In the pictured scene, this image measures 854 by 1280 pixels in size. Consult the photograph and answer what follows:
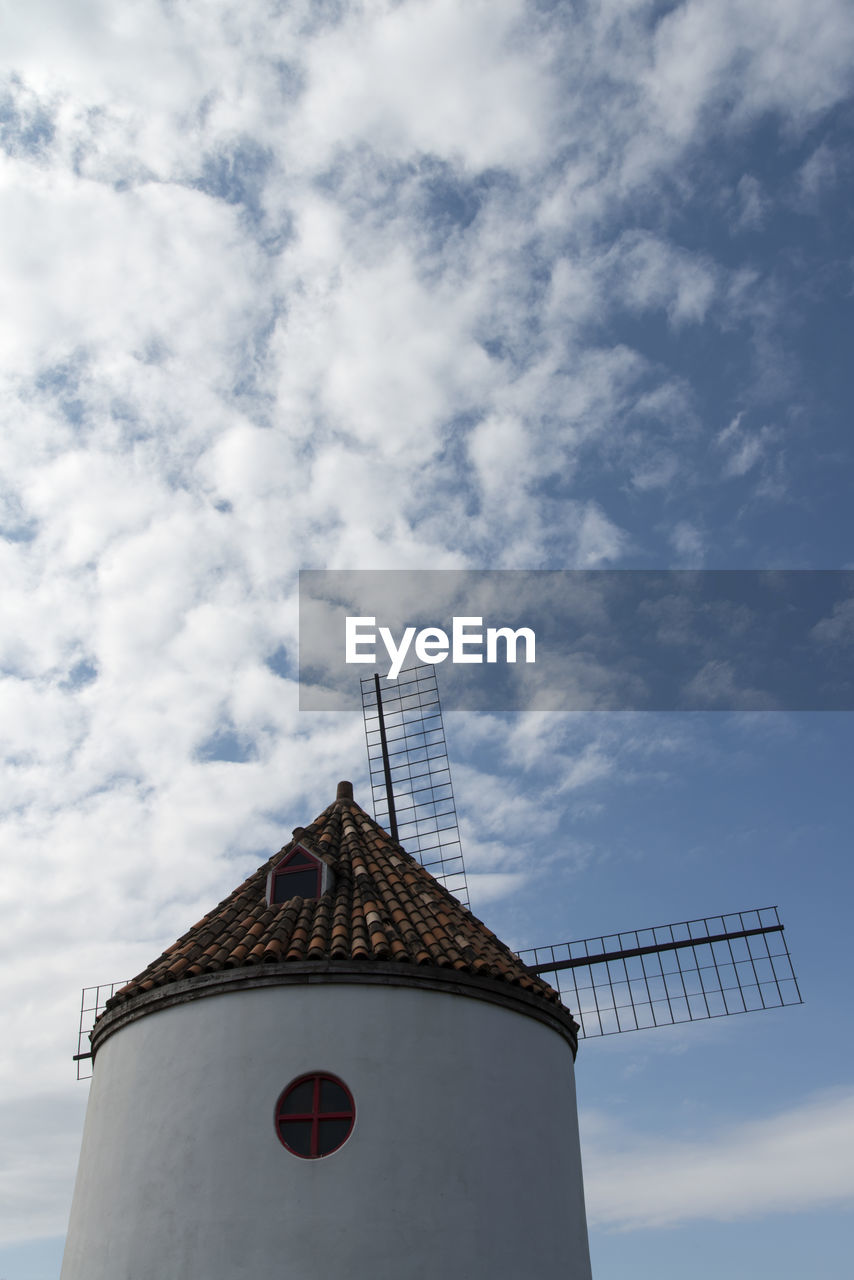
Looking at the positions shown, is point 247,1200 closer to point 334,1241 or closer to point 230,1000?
point 334,1241

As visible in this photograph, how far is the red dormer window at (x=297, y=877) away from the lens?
1518cm

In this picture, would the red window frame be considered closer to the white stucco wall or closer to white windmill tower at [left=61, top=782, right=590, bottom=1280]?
white windmill tower at [left=61, top=782, right=590, bottom=1280]

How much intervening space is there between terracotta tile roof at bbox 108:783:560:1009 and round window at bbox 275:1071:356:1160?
1.55m

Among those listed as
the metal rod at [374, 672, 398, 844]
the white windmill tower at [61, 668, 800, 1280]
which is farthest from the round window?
the metal rod at [374, 672, 398, 844]

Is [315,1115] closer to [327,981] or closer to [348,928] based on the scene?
[327,981]

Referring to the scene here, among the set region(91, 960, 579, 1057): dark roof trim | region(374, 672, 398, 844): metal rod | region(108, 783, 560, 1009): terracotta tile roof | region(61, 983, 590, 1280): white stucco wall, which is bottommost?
region(61, 983, 590, 1280): white stucco wall

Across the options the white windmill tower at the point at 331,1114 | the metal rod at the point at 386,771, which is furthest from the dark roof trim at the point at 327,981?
the metal rod at the point at 386,771

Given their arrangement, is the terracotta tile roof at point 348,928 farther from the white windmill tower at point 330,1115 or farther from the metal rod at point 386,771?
the metal rod at point 386,771

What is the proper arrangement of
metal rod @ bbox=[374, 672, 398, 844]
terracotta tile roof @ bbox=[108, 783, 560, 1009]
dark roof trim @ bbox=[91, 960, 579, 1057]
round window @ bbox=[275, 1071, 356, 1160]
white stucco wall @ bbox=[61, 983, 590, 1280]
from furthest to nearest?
metal rod @ bbox=[374, 672, 398, 844], terracotta tile roof @ bbox=[108, 783, 560, 1009], dark roof trim @ bbox=[91, 960, 579, 1057], round window @ bbox=[275, 1071, 356, 1160], white stucco wall @ bbox=[61, 983, 590, 1280]

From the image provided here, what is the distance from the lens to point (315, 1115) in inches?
476

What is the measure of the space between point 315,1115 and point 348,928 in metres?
2.51

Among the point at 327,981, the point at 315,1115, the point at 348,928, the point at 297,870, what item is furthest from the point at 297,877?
the point at 315,1115

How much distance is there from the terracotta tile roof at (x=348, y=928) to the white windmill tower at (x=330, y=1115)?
52mm

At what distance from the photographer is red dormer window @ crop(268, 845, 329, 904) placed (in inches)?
598
